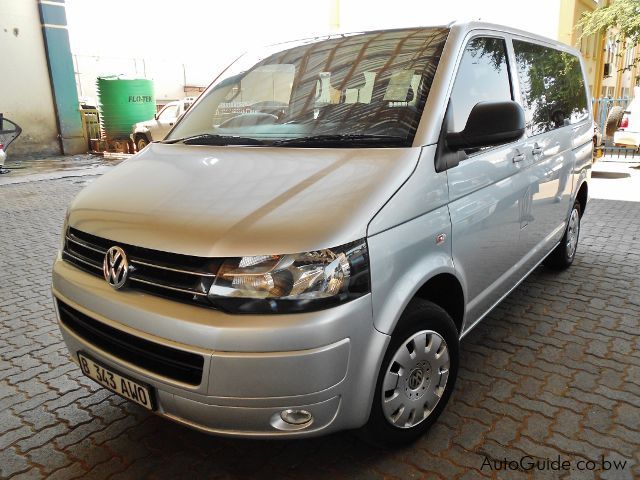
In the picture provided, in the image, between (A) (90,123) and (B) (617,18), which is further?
(A) (90,123)

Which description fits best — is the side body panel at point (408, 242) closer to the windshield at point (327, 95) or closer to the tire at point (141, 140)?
the windshield at point (327, 95)

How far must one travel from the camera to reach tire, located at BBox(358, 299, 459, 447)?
2.07m

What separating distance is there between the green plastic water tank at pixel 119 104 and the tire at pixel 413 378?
52.1ft

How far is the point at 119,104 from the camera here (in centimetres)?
1600

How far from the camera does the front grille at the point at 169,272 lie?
1.80 meters

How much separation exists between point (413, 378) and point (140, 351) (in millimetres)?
1136

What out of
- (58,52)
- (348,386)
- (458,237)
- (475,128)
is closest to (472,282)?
(458,237)

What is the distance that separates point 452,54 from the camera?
8.13 ft

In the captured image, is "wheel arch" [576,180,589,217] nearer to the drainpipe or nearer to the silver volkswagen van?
the silver volkswagen van

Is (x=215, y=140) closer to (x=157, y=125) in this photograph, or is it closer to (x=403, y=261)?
(x=403, y=261)

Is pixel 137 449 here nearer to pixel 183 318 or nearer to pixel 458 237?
pixel 183 318

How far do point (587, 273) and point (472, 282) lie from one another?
2.65 meters

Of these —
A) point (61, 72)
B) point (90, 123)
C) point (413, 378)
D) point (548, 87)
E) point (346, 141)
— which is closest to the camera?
point (413, 378)

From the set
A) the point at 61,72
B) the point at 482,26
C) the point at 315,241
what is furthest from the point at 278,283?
the point at 61,72
